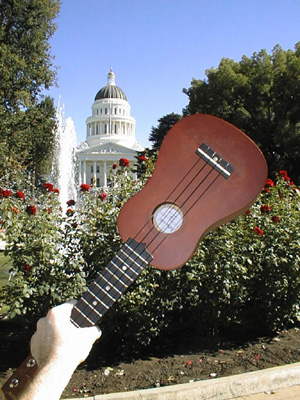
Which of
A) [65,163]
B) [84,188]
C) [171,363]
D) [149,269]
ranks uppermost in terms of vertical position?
[65,163]

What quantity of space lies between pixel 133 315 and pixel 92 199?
141 centimetres

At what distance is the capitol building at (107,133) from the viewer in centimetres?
7462

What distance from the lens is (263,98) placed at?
2478cm

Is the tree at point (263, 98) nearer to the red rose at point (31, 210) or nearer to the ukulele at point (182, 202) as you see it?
the red rose at point (31, 210)

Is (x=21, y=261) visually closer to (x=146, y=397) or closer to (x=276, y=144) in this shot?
(x=146, y=397)

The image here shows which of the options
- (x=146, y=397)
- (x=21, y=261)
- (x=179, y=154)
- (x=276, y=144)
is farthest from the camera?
(x=276, y=144)

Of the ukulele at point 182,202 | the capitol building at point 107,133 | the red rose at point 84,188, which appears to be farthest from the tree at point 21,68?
the capitol building at point 107,133

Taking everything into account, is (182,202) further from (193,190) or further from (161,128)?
(161,128)

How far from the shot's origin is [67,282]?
3805mm

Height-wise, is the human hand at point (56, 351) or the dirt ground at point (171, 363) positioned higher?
the human hand at point (56, 351)

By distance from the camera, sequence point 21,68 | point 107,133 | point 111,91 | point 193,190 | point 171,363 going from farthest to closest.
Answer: point 111,91 → point 107,133 → point 21,68 → point 171,363 → point 193,190

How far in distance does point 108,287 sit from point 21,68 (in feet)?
64.5

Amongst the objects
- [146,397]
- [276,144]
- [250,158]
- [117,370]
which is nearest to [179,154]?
[250,158]

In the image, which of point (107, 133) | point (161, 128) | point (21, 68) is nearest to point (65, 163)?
point (161, 128)
